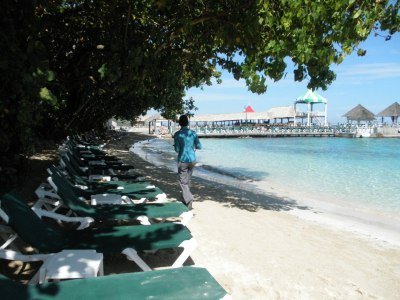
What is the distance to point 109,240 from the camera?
3621 millimetres

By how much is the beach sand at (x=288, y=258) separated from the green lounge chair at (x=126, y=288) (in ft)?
3.86

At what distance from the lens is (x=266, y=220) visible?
693cm

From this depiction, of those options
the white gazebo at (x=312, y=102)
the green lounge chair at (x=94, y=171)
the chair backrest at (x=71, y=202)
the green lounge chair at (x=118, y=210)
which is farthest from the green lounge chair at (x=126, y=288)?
the white gazebo at (x=312, y=102)

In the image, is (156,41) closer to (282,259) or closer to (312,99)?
(282,259)

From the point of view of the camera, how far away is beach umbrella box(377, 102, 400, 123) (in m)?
63.8

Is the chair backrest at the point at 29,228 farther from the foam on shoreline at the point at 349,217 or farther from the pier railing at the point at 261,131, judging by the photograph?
the pier railing at the point at 261,131

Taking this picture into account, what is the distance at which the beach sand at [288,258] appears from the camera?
385cm

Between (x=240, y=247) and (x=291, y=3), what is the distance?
132 inches

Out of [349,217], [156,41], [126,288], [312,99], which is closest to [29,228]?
[126,288]

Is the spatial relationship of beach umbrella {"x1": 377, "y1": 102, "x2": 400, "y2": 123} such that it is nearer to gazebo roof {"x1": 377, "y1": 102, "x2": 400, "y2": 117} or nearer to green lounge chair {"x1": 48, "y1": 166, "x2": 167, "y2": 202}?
gazebo roof {"x1": 377, "y1": 102, "x2": 400, "y2": 117}

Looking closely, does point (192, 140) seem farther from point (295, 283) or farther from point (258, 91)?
point (295, 283)

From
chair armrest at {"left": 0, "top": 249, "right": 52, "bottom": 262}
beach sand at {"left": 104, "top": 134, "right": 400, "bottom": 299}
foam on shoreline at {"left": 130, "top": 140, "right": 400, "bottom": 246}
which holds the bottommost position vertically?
foam on shoreline at {"left": 130, "top": 140, "right": 400, "bottom": 246}

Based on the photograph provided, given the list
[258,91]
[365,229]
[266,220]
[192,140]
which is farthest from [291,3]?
[365,229]

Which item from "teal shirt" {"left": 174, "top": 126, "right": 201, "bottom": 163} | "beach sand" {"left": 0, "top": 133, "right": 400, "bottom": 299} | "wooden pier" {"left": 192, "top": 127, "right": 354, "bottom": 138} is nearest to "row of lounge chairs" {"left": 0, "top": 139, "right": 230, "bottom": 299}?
"beach sand" {"left": 0, "top": 133, "right": 400, "bottom": 299}
